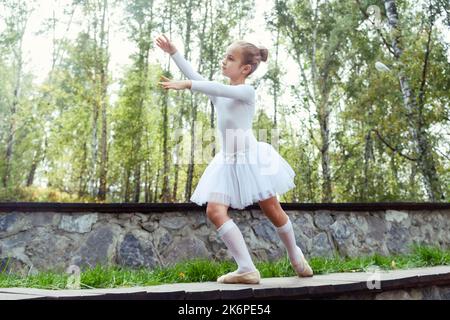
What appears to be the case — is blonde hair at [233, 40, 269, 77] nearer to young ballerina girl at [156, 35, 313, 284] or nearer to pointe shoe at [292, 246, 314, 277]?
young ballerina girl at [156, 35, 313, 284]

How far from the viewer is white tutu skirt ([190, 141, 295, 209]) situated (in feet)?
12.2

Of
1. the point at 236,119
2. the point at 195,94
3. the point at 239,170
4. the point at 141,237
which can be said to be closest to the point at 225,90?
the point at 236,119

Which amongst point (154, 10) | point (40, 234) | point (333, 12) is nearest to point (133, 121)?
point (154, 10)

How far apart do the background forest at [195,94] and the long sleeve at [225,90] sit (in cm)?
1243

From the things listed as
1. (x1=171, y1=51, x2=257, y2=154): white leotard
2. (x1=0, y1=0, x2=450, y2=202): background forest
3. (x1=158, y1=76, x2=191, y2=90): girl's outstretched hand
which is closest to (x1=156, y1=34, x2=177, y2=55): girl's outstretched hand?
(x1=171, y1=51, x2=257, y2=154): white leotard

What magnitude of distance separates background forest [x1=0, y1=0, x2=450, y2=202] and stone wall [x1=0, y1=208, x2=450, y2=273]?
31.0 ft

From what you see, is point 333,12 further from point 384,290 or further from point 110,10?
point 384,290

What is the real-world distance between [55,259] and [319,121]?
542 inches

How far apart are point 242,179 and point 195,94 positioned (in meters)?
17.3

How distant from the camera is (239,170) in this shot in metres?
3.78

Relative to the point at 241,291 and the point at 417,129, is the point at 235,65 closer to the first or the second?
the point at 241,291

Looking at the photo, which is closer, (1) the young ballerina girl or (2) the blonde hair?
(1) the young ballerina girl

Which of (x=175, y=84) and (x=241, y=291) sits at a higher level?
(x=175, y=84)

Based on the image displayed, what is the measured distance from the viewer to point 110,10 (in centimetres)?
2153
